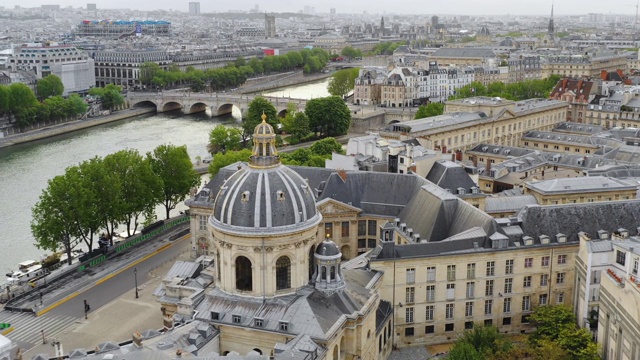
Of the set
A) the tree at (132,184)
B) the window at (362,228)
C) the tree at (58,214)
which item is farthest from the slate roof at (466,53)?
the tree at (58,214)

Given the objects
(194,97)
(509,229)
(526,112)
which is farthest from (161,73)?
(509,229)

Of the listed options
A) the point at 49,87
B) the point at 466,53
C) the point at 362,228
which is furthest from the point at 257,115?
the point at 466,53

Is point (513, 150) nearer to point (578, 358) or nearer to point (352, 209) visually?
point (352, 209)

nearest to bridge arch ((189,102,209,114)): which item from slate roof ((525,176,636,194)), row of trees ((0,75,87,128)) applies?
row of trees ((0,75,87,128))

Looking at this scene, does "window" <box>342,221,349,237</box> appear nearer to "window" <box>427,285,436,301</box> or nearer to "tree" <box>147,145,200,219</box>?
"window" <box>427,285,436,301</box>

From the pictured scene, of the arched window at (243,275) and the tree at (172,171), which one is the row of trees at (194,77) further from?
the arched window at (243,275)
